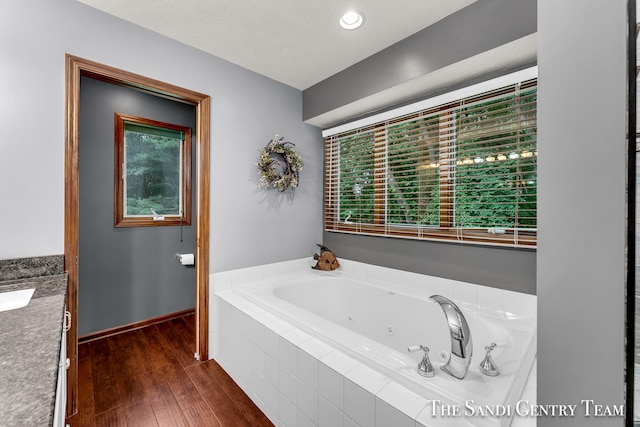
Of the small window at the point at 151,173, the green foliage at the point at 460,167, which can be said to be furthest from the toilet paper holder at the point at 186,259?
the green foliage at the point at 460,167

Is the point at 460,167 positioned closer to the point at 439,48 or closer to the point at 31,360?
the point at 439,48

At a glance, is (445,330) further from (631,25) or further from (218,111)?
(218,111)

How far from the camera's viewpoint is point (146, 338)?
2.59 metres

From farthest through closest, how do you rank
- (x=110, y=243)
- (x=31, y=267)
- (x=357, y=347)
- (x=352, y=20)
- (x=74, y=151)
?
(x=110, y=243), (x=352, y=20), (x=74, y=151), (x=31, y=267), (x=357, y=347)

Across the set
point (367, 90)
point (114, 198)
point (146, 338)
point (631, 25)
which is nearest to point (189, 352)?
point (146, 338)

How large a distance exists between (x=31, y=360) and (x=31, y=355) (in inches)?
1.3

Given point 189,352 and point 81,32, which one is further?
point 189,352

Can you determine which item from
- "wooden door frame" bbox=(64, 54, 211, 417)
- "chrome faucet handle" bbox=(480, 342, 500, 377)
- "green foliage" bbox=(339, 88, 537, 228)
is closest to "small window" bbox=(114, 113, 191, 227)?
"wooden door frame" bbox=(64, 54, 211, 417)

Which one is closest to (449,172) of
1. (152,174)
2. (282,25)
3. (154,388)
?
(282,25)

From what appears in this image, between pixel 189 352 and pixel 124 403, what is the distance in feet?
2.04

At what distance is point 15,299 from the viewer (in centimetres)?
118

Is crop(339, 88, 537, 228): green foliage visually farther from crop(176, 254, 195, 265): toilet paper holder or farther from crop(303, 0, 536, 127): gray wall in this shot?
crop(176, 254, 195, 265): toilet paper holder

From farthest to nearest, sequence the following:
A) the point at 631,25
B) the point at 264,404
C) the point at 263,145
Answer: the point at 263,145 < the point at 264,404 < the point at 631,25

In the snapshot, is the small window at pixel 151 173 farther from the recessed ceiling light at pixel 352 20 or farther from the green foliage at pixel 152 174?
the recessed ceiling light at pixel 352 20
